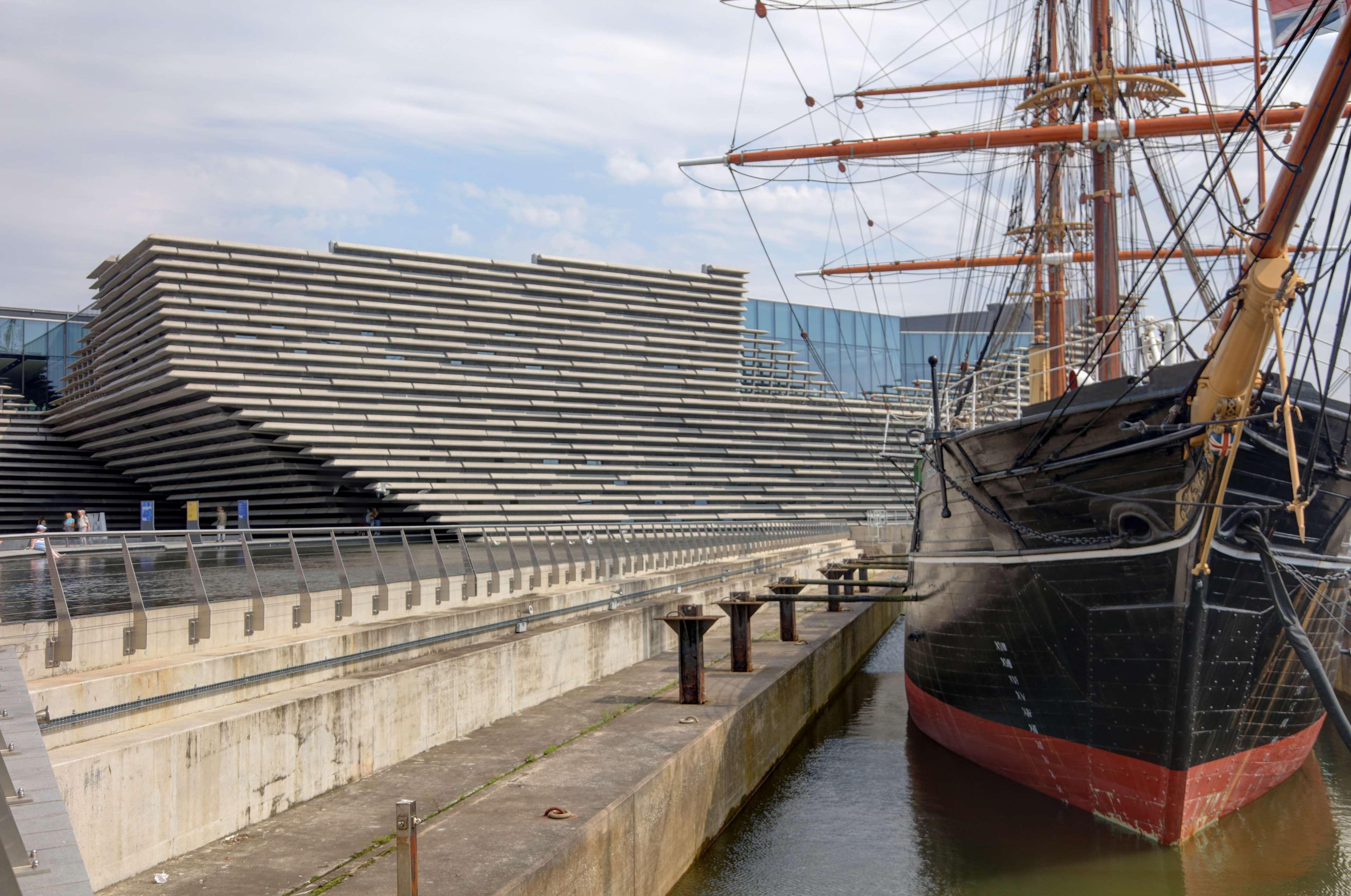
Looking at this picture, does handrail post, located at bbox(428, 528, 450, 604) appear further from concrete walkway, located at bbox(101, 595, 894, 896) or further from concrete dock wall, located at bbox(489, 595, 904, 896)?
concrete dock wall, located at bbox(489, 595, 904, 896)

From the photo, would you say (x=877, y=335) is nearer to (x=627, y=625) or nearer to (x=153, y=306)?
(x=153, y=306)

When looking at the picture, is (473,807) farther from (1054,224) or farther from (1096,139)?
(1054,224)

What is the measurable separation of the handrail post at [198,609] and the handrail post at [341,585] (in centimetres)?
192

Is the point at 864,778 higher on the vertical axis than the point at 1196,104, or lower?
lower

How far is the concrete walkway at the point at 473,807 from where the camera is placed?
Answer: 572 centimetres

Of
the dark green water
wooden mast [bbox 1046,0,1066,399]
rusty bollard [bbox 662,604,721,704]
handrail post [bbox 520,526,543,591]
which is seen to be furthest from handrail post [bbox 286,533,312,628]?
wooden mast [bbox 1046,0,1066,399]

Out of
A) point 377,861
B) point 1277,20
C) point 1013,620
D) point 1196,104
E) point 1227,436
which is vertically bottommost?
point 377,861

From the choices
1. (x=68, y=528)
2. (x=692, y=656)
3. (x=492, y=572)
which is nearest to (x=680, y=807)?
(x=692, y=656)

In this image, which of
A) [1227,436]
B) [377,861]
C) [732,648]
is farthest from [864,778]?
[377,861]

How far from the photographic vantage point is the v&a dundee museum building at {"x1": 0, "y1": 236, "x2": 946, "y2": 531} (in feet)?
154

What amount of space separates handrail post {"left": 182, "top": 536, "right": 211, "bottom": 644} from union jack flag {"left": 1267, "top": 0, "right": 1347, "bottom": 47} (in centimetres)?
885

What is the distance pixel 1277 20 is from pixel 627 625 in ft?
31.0

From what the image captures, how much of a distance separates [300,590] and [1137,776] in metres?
7.34

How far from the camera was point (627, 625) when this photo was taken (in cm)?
1399
